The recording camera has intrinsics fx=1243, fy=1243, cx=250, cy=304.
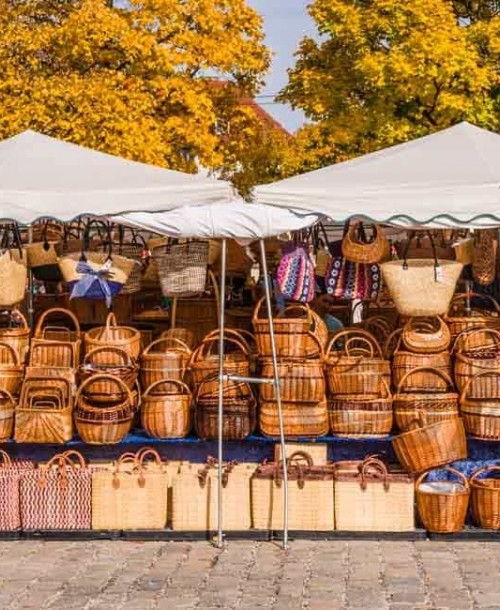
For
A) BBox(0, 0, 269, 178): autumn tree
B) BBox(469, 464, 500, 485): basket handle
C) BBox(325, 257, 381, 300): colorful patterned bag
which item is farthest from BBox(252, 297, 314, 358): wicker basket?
BBox(0, 0, 269, 178): autumn tree

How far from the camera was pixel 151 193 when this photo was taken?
25.3 ft

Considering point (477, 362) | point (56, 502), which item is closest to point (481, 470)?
point (477, 362)

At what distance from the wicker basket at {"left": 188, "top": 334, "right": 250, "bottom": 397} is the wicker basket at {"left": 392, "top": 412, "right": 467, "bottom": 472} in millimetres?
1164

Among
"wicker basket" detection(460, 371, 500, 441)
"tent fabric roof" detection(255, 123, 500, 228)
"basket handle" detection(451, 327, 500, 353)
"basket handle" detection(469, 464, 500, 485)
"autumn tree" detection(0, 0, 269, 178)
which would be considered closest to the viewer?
"tent fabric roof" detection(255, 123, 500, 228)

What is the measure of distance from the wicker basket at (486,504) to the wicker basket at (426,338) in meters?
0.92

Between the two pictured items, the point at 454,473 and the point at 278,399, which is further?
the point at 454,473

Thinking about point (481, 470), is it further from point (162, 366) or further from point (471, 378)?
point (162, 366)

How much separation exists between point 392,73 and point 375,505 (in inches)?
413

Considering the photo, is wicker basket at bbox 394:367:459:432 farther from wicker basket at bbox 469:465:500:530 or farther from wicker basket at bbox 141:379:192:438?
wicker basket at bbox 141:379:192:438

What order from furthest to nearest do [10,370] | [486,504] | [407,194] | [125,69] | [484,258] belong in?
[125,69], [484,258], [10,370], [486,504], [407,194]

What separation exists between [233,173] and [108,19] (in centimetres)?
454

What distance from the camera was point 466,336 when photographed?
28.1 feet

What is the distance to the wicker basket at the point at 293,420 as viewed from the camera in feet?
27.1

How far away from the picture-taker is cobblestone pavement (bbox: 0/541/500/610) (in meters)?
6.50
